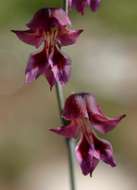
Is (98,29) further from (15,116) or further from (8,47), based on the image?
(15,116)

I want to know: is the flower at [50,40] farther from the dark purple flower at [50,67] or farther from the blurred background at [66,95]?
the blurred background at [66,95]

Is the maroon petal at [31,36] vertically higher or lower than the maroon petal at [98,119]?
higher

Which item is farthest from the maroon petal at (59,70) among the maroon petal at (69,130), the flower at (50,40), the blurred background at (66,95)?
the blurred background at (66,95)

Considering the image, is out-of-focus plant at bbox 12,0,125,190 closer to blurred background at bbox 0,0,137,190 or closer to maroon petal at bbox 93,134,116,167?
maroon petal at bbox 93,134,116,167

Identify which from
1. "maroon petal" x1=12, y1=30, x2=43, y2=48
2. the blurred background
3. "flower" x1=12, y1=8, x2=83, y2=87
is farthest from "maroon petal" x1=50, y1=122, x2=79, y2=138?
the blurred background

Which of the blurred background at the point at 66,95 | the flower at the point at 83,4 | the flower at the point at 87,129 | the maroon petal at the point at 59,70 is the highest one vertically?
the flower at the point at 83,4

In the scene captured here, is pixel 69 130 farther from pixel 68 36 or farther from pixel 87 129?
pixel 68 36

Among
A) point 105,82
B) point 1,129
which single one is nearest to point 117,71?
point 105,82
